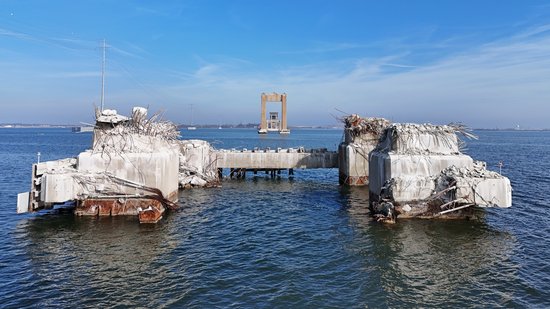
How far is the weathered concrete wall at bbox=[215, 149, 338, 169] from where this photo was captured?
42.7 meters

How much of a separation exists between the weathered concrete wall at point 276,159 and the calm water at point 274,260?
1623 centimetres

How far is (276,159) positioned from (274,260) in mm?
27049

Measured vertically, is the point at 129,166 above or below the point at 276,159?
above

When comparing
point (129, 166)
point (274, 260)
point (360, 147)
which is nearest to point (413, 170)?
point (274, 260)

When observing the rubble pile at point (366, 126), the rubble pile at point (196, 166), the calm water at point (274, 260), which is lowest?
the calm water at point (274, 260)

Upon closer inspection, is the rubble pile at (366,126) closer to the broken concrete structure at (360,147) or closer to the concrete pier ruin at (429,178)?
the broken concrete structure at (360,147)

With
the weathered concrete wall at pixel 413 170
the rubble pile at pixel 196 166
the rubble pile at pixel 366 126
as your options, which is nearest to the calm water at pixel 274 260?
the weathered concrete wall at pixel 413 170

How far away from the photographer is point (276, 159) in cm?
4303

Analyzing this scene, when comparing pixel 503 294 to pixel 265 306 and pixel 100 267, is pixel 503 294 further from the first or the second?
pixel 100 267

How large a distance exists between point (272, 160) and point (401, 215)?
22.0m

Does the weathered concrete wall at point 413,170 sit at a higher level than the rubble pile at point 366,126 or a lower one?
lower

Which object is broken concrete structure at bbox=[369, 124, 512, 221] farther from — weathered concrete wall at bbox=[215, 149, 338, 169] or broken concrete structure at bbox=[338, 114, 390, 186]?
weathered concrete wall at bbox=[215, 149, 338, 169]

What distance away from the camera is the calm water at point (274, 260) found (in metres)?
12.7

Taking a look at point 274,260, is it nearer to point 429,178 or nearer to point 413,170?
point 413,170
